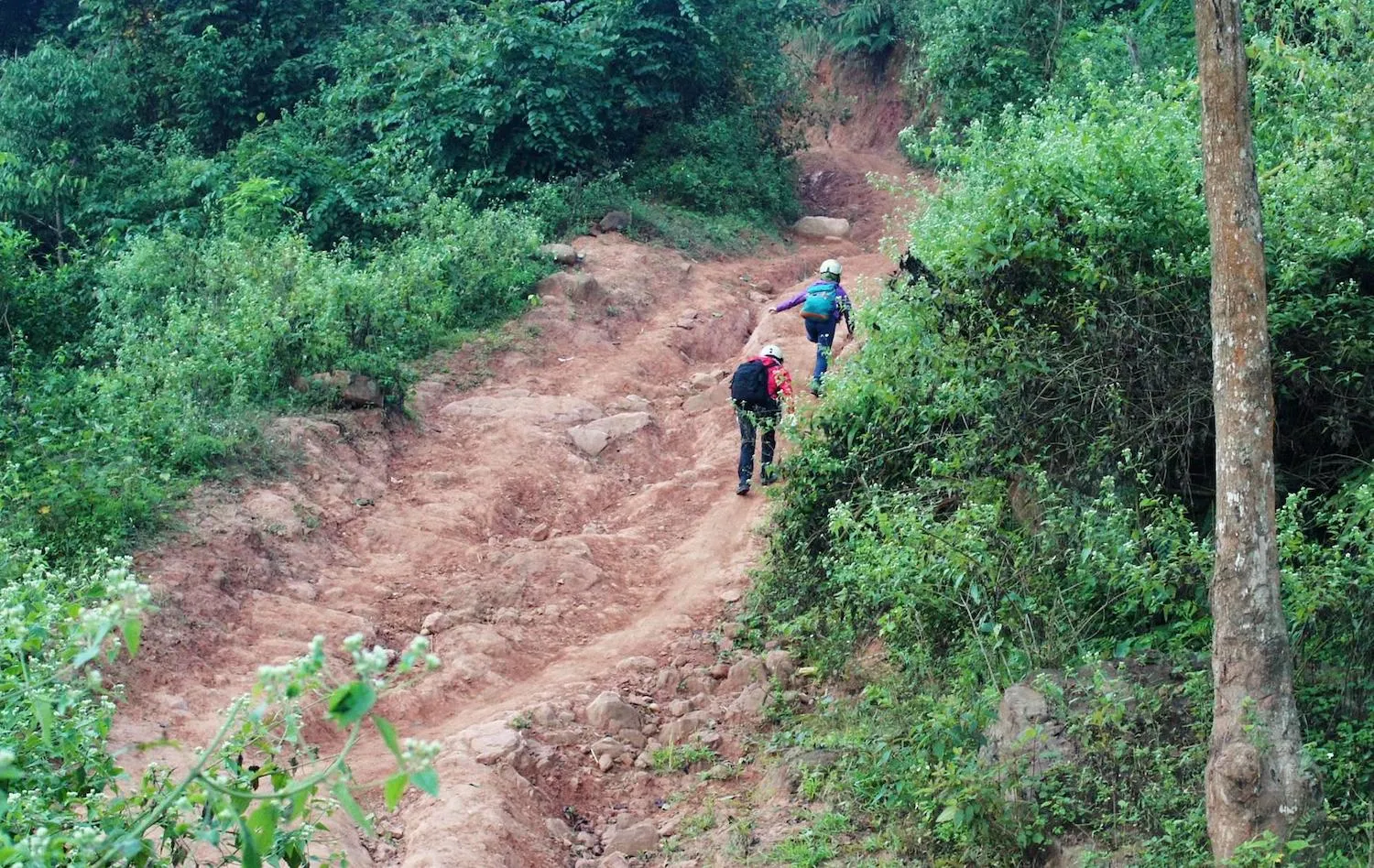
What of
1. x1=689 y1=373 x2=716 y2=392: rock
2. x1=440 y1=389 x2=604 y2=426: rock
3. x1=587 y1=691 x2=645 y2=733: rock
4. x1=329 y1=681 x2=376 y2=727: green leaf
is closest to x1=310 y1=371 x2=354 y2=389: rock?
x1=440 y1=389 x2=604 y2=426: rock

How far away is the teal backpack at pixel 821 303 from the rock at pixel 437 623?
197 inches

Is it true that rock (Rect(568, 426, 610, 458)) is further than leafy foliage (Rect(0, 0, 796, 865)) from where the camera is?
Yes

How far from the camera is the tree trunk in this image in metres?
4.75

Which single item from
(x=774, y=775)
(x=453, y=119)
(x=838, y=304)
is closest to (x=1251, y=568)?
(x=774, y=775)

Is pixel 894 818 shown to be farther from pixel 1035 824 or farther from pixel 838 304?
pixel 838 304

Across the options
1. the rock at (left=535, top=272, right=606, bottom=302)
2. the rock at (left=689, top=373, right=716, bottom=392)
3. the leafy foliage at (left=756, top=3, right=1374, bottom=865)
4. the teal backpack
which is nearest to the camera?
the leafy foliage at (left=756, top=3, right=1374, bottom=865)

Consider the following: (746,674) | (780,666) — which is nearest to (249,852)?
(780,666)

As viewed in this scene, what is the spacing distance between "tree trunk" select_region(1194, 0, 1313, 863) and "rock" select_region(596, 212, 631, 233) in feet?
40.7

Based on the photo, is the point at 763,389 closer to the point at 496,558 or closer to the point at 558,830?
the point at 496,558

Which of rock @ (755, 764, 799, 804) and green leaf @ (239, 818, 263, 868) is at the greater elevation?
green leaf @ (239, 818, 263, 868)

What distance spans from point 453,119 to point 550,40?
1.82 m

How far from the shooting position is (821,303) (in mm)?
12297

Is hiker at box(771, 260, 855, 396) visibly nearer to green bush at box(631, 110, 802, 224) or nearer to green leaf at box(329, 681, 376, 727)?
green bush at box(631, 110, 802, 224)

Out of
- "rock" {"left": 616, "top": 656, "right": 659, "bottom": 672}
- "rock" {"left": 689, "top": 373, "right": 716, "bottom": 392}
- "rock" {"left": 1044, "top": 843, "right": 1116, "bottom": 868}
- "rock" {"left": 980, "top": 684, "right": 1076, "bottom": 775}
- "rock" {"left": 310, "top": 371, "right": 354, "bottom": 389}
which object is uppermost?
"rock" {"left": 980, "top": 684, "right": 1076, "bottom": 775}
